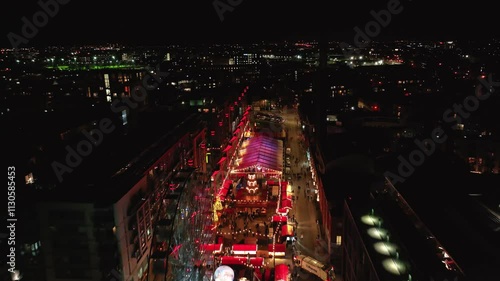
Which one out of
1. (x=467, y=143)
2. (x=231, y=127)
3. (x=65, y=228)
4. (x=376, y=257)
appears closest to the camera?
(x=376, y=257)

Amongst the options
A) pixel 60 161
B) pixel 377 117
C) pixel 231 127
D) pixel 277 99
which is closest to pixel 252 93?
pixel 277 99

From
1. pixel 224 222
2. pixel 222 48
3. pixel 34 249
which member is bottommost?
pixel 224 222

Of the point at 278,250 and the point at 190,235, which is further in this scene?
the point at 278,250

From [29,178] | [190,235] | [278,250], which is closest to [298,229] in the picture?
[278,250]

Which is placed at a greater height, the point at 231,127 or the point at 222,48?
the point at 222,48

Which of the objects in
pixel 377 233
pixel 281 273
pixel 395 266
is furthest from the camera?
pixel 281 273

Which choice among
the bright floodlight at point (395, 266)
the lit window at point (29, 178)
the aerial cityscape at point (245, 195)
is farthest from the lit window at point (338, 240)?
the lit window at point (29, 178)

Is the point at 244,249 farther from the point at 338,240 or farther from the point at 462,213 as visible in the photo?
the point at 462,213

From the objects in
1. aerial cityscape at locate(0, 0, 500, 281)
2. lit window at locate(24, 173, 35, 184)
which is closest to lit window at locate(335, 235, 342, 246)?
aerial cityscape at locate(0, 0, 500, 281)

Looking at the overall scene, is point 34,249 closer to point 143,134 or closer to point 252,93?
point 143,134

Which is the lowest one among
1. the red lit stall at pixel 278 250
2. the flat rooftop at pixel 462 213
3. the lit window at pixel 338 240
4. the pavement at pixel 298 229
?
the pavement at pixel 298 229

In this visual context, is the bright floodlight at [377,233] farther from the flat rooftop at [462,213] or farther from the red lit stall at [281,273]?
the red lit stall at [281,273]
